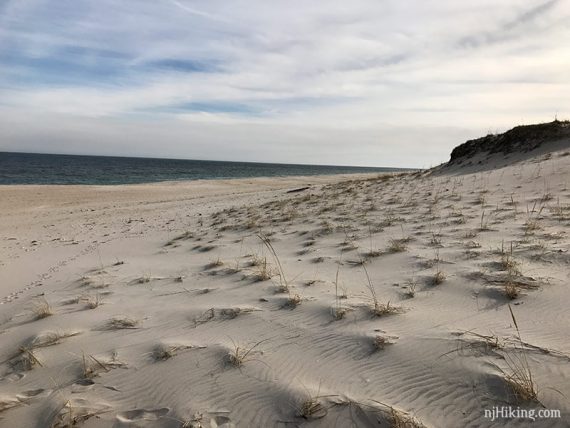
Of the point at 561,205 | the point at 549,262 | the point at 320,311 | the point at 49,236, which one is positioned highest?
the point at 561,205

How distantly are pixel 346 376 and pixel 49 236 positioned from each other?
37.0 ft

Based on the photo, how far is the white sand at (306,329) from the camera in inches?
98.0

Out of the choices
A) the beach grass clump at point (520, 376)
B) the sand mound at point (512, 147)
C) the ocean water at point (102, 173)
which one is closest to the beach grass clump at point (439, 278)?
the beach grass clump at point (520, 376)

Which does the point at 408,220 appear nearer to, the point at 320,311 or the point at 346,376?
the point at 320,311

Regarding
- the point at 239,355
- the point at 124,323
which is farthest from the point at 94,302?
the point at 239,355

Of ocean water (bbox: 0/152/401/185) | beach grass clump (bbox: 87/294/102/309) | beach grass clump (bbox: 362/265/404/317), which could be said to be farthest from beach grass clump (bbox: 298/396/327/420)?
ocean water (bbox: 0/152/401/185)

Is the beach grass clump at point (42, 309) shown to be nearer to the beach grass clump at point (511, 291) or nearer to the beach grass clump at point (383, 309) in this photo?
the beach grass clump at point (383, 309)

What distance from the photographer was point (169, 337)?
3.64m

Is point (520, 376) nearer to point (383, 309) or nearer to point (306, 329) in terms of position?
point (383, 309)

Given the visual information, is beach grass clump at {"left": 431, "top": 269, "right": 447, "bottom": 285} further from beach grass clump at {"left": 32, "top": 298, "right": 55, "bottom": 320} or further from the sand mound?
the sand mound

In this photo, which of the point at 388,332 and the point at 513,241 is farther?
the point at 513,241

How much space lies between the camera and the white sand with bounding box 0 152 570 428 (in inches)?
98.0

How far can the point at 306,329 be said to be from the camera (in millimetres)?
3461

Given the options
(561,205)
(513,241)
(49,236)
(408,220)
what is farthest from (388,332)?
(49,236)
